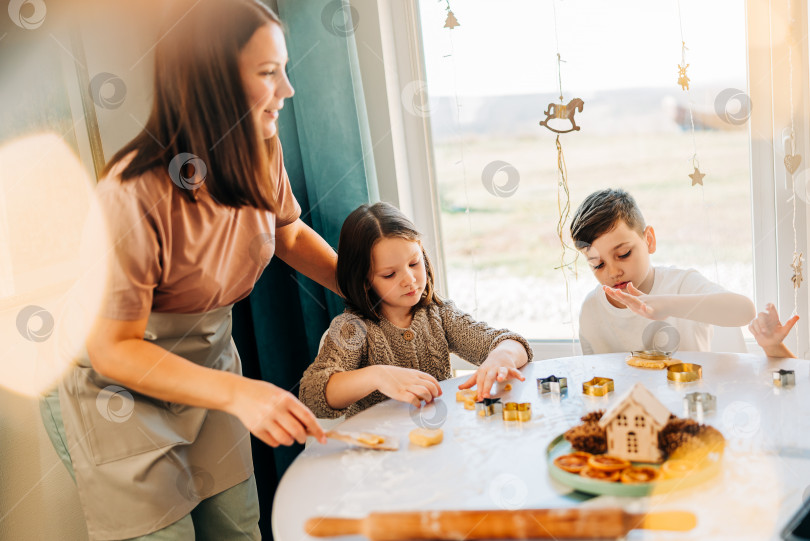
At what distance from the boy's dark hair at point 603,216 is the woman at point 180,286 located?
0.79 meters

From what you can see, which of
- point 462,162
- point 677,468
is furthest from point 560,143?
point 677,468

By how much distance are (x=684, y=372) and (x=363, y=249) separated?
719 mm

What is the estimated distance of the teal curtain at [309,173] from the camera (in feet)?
6.06

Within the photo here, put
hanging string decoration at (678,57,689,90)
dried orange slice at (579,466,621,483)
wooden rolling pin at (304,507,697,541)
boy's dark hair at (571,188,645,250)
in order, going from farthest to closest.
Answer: hanging string decoration at (678,57,689,90) → boy's dark hair at (571,188,645,250) → dried orange slice at (579,466,621,483) → wooden rolling pin at (304,507,697,541)

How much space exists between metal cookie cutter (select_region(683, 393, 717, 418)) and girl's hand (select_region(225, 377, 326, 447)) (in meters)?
0.60

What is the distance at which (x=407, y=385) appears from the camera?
1.29m

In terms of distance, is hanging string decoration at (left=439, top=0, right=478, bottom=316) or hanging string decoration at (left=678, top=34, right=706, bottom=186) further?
hanging string decoration at (left=439, top=0, right=478, bottom=316)

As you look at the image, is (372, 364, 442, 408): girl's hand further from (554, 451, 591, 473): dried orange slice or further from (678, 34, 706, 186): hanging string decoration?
(678, 34, 706, 186): hanging string decoration

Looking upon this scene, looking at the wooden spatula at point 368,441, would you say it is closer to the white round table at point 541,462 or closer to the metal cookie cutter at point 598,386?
the white round table at point 541,462

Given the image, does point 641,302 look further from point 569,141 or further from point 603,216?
point 569,141

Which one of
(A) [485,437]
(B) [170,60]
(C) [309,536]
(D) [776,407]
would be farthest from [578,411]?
(B) [170,60]

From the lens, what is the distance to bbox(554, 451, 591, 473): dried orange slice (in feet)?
3.01

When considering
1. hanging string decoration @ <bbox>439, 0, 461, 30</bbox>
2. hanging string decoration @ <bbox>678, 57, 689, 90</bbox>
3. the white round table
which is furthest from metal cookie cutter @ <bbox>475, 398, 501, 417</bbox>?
hanging string decoration @ <bbox>439, 0, 461, 30</bbox>

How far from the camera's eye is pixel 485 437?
1.10m
